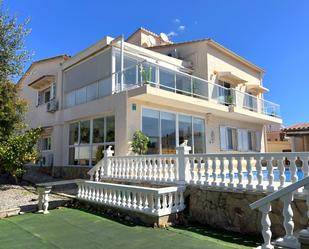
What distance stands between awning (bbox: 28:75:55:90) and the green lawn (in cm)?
1409

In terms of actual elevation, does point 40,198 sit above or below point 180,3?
below

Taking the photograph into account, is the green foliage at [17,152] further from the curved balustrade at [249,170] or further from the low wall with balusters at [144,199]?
the curved balustrade at [249,170]

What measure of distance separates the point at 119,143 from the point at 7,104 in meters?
7.24

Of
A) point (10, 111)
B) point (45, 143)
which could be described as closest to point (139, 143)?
point (10, 111)

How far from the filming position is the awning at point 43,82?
21.1m

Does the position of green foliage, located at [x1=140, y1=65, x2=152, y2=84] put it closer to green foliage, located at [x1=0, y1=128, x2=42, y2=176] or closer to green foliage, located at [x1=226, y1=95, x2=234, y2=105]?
green foliage, located at [x1=226, y1=95, x2=234, y2=105]

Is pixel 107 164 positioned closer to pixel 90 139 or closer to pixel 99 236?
pixel 90 139

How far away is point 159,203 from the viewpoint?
26.8ft

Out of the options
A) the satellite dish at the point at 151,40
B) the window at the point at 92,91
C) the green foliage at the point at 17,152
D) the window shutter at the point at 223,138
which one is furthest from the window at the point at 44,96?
the window shutter at the point at 223,138

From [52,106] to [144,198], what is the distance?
14.2 m

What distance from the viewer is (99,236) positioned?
7.09 meters

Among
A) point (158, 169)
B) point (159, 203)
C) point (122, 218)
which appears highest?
point (158, 169)

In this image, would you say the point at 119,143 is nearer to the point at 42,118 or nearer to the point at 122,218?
the point at 122,218

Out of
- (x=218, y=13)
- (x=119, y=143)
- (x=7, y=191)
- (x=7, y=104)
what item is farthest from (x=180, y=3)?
(x=7, y=191)
